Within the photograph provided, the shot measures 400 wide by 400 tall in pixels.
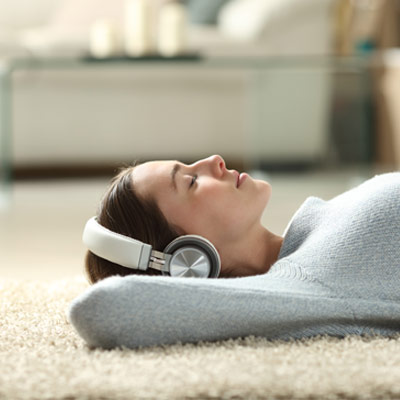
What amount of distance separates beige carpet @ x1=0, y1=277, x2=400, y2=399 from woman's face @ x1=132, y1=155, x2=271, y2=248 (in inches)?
7.8

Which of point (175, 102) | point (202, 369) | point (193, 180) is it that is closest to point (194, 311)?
point (202, 369)

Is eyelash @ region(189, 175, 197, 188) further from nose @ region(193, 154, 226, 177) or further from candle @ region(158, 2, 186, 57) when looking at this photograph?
candle @ region(158, 2, 186, 57)

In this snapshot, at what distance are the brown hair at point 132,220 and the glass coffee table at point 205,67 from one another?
192cm

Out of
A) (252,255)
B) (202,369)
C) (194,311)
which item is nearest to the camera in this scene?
(202,369)

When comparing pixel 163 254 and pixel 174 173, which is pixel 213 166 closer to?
pixel 174 173

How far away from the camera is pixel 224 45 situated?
12.2 ft

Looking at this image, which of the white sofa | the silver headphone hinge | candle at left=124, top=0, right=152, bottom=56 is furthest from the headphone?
candle at left=124, top=0, right=152, bottom=56

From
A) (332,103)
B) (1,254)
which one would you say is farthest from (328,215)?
(332,103)

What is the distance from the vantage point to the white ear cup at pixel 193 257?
1100 mm

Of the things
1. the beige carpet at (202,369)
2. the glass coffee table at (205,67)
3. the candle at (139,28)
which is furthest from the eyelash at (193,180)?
the candle at (139,28)

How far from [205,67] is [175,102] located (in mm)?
527

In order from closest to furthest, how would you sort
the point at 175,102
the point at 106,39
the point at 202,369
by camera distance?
the point at 202,369 → the point at 106,39 → the point at 175,102

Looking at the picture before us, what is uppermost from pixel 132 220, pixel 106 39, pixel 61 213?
pixel 106 39

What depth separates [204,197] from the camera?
3.78 ft
